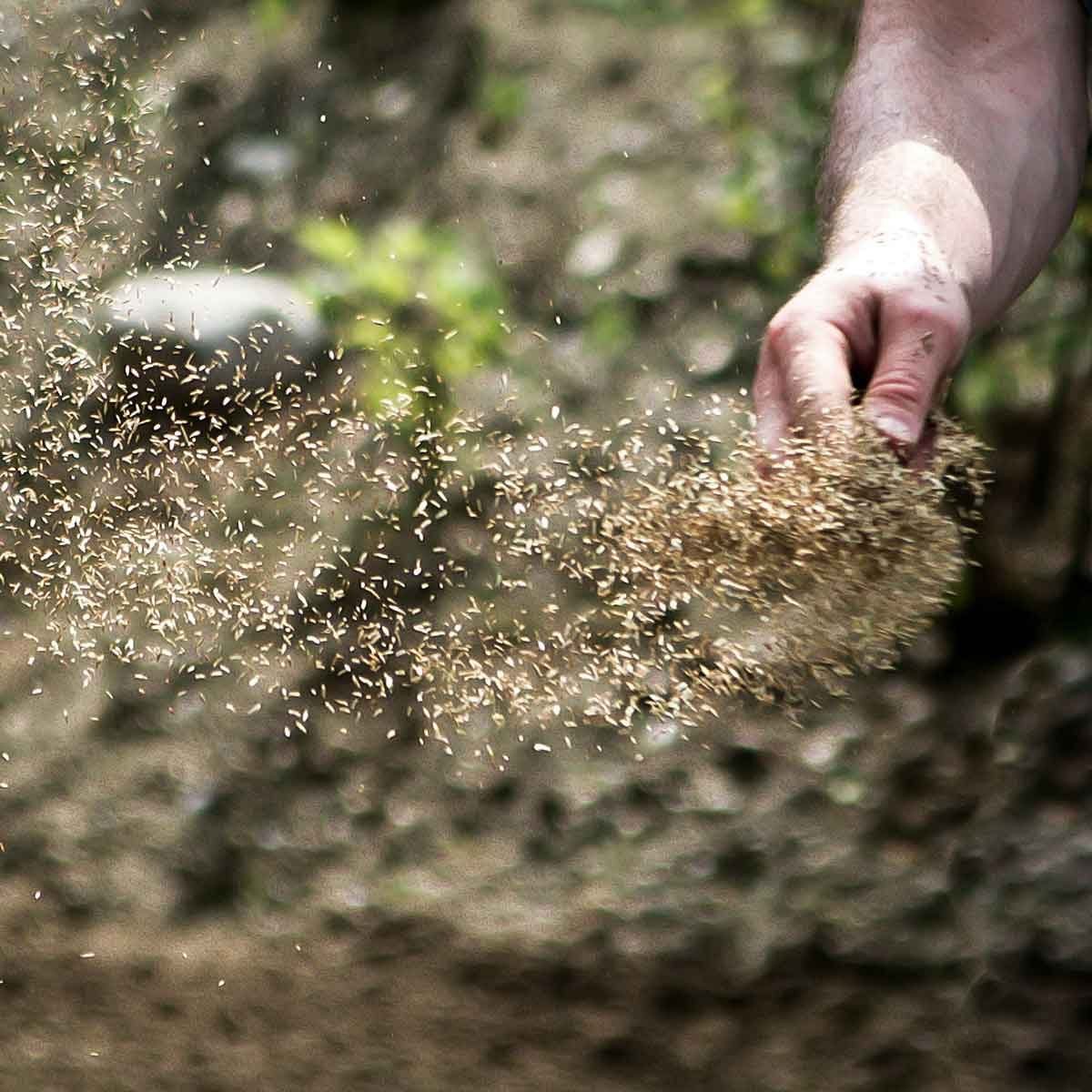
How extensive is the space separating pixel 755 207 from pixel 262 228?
55cm

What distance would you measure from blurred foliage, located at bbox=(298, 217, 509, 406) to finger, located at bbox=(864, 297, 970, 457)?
72cm

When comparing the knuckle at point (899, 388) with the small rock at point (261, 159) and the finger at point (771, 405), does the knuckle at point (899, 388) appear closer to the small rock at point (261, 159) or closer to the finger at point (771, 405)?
the finger at point (771, 405)

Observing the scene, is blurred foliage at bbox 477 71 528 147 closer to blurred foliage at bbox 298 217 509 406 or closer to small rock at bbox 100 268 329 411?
blurred foliage at bbox 298 217 509 406

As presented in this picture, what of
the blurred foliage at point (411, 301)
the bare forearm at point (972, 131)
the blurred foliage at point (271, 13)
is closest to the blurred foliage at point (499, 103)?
the blurred foliage at point (411, 301)

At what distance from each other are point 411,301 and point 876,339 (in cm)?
77

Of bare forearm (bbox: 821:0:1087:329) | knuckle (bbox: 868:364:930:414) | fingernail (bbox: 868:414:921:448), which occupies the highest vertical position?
bare forearm (bbox: 821:0:1087:329)

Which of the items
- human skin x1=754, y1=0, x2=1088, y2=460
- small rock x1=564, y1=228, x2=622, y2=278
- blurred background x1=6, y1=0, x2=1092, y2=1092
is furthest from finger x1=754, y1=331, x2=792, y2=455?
small rock x1=564, y1=228, x2=622, y2=278

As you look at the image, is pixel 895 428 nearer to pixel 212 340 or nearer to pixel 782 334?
pixel 782 334

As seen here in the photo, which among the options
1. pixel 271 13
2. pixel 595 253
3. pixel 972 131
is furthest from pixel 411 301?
pixel 972 131

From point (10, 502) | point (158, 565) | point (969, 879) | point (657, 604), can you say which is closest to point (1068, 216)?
point (657, 604)

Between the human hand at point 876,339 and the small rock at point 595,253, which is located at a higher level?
the small rock at point 595,253

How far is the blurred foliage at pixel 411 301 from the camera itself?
1.37 m

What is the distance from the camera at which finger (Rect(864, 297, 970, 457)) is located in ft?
2.23

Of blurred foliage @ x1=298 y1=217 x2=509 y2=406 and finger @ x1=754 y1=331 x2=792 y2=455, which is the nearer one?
finger @ x1=754 y1=331 x2=792 y2=455
